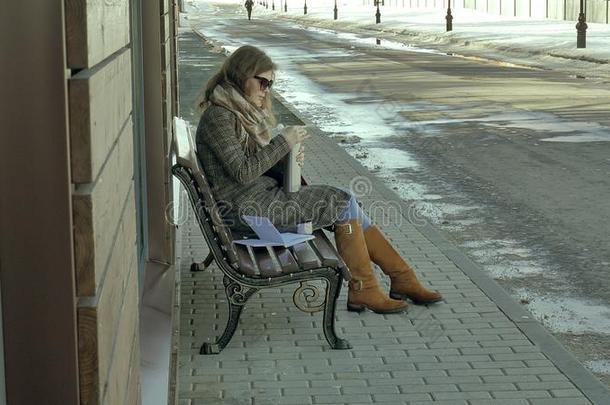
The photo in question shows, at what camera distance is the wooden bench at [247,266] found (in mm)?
5980

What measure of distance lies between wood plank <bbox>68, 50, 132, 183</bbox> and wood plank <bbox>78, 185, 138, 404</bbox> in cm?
21

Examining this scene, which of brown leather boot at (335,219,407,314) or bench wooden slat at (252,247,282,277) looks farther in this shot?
brown leather boot at (335,219,407,314)

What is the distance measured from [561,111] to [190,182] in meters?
14.4

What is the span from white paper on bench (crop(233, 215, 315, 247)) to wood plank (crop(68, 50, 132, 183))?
151 inches

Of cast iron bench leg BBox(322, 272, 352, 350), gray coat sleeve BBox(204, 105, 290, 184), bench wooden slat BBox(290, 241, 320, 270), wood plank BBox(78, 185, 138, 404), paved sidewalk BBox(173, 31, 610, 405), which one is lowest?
paved sidewalk BBox(173, 31, 610, 405)

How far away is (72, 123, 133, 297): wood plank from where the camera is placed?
193 cm

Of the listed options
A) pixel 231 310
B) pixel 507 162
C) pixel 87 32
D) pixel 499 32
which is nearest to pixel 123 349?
pixel 87 32

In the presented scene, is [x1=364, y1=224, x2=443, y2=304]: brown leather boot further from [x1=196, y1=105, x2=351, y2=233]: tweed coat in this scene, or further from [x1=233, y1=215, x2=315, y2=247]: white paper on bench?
[x1=233, y1=215, x2=315, y2=247]: white paper on bench

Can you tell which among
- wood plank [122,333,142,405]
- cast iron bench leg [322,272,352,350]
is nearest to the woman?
cast iron bench leg [322,272,352,350]

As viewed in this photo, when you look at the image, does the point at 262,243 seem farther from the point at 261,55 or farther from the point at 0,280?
the point at 0,280

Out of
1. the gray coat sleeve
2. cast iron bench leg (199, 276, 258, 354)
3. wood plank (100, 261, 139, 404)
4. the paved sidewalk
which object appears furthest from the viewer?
the gray coat sleeve

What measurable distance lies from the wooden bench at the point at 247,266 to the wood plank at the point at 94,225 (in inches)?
138

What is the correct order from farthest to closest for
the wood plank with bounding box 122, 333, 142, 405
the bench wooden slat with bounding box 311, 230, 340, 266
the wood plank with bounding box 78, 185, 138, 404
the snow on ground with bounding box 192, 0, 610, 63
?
1. the snow on ground with bounding box 192, 0, 610, 63
2. the bench wooden slat with bounding box 311, 230, 340, 266
3. the wood plank with bounding box 122, 333, 142, 405
4. the wood plank with bounding box 78, 185, 138, 404

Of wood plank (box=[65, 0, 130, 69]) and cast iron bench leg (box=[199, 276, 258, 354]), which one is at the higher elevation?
wood plank (box=[65, 0, 130, 69])
